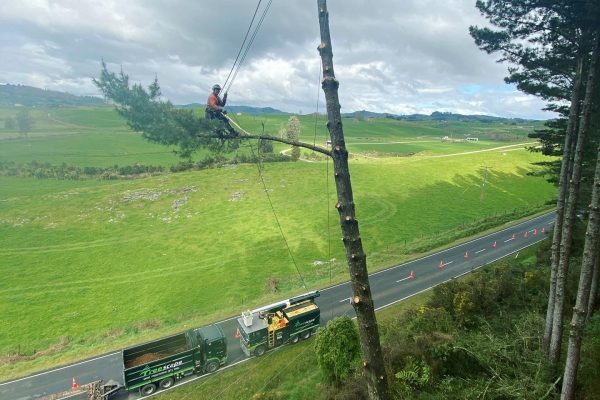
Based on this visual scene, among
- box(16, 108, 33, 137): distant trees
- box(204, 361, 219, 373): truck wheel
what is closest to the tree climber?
box(204, 361, 219, 373): truck wheel

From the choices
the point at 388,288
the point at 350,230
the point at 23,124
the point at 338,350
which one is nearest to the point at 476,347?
the point at 338,350

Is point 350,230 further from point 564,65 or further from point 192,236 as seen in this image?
point 192,236

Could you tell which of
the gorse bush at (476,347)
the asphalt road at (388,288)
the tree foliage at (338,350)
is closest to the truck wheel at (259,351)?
the asphalt road at (388,288)

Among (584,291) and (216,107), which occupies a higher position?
(216,107)

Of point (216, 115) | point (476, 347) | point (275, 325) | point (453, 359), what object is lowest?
point (275, 325)

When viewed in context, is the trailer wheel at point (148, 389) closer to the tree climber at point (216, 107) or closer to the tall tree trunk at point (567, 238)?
the tree climber at point (216, 107)

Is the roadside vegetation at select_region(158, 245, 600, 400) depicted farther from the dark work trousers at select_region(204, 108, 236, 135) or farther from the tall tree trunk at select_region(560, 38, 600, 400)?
the dark work trousers at select_region(204, 108, 236, 135)

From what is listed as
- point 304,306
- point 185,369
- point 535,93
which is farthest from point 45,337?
point 535,93
